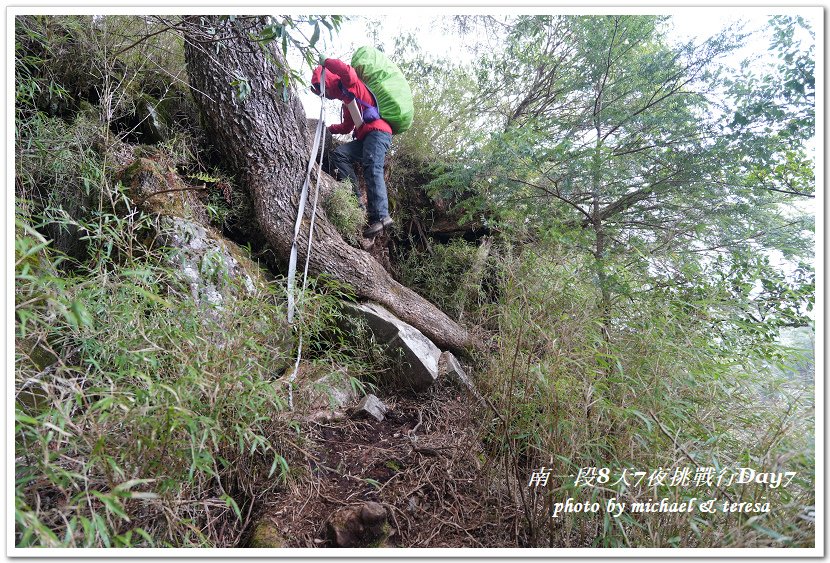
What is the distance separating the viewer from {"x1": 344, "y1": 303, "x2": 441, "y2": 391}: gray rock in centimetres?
247

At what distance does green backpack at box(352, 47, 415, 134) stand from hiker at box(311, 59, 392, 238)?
42 millimetres

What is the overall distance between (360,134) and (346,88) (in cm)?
38

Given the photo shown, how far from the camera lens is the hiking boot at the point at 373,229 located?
3035mm

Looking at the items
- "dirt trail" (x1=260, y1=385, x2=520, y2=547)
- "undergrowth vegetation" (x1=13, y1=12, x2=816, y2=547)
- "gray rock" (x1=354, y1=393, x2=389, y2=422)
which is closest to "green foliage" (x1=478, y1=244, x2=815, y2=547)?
"undergrowth vegetation" (x1=13, y1=12, x2=816, y2=547)

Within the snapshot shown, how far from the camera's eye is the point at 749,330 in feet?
5.99

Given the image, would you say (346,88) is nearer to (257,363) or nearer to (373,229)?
(373,229)

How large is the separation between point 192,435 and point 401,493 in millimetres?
898

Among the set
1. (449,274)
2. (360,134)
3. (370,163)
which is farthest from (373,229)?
(449,274)

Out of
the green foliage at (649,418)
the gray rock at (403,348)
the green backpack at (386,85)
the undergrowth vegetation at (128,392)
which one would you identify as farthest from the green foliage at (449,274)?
the undergrowth vegetation at (128,392)

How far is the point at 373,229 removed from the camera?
3.03 metres

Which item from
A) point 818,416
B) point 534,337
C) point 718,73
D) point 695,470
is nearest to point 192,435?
point 534,337

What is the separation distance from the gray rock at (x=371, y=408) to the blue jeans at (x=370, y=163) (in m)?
1.33

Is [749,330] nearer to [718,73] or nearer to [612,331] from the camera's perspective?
[612,331]

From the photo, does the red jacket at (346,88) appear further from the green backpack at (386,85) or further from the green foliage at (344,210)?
the green foliage at (344,210)
